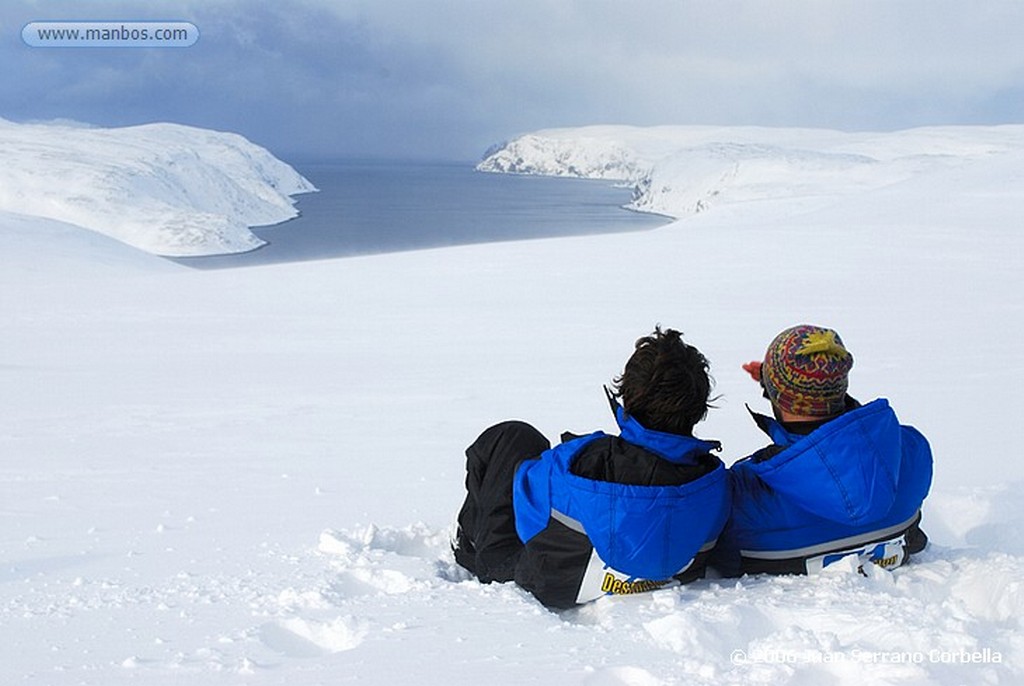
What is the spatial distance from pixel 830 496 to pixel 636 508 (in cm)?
52

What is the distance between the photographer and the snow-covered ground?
2.24 metres

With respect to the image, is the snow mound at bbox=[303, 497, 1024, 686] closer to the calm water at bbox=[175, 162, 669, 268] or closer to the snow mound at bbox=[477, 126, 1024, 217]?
the calm water at bbox=[175, 162, 669, 268]

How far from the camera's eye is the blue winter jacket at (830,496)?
8.05 ft

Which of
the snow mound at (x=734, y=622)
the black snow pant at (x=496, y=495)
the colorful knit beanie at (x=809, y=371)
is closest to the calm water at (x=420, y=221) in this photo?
the black snow pant at (x=496, y=495)

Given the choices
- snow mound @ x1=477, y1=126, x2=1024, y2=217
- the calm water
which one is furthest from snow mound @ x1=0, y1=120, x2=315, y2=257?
snow mound @ x1=477, y1=126, x2=1024, y2=217

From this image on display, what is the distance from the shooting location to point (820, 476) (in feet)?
8.21

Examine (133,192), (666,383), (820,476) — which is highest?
(133,192)

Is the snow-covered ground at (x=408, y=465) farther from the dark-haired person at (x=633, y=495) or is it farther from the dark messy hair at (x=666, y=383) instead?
the dark messy hair at (x=666, y=383)

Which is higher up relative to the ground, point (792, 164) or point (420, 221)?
point (792, 164)

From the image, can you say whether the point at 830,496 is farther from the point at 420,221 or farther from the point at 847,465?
the point at 420,221

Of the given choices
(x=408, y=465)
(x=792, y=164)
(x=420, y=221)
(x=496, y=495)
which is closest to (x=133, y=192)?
(x=420, y=221)

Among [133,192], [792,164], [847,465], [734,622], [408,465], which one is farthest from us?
[792,164]

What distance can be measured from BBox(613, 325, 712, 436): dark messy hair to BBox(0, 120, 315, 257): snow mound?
60287 mm

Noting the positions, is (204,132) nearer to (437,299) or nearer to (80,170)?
(80,170)
